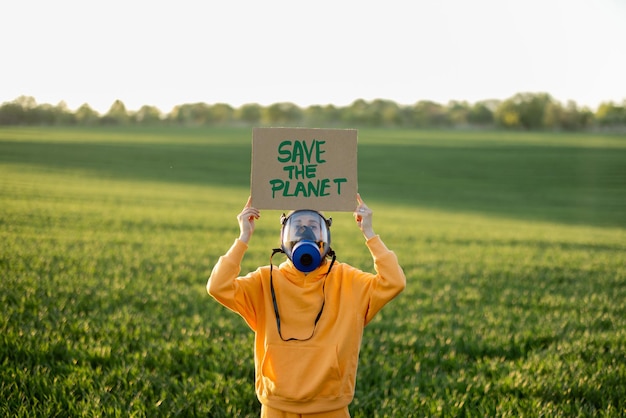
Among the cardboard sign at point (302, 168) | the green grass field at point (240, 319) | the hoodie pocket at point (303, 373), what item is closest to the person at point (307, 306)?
the hoodie pocket at point (303, 373)

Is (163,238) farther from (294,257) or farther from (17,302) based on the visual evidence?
(294,257)

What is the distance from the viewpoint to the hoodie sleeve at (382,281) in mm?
3117

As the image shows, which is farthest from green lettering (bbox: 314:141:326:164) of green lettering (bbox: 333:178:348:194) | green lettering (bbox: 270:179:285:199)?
green lettering (bbox: 270:179:285:199)

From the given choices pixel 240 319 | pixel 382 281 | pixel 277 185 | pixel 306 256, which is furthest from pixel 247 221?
pixel 240 319

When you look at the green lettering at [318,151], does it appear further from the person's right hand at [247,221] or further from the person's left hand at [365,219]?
the person's right hand at [247,221]

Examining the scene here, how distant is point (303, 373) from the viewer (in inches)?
122

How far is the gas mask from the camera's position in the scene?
9.87 ft

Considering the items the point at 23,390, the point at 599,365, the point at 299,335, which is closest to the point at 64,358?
the point at 23,390

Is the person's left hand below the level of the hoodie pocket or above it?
above

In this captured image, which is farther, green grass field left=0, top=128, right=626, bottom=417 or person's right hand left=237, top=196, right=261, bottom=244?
green grass field left=0, top=128, right=626, bottom=417

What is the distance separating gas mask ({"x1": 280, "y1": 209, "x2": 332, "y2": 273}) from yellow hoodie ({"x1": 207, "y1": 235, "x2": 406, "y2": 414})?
0.15 meters

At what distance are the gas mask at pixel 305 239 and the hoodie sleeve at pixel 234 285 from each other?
26 cm

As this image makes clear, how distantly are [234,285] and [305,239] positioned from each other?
1.57ft

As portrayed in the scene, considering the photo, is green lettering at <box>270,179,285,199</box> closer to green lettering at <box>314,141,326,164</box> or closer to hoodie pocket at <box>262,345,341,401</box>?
green lettering at <box>314,141,326,164</box>
